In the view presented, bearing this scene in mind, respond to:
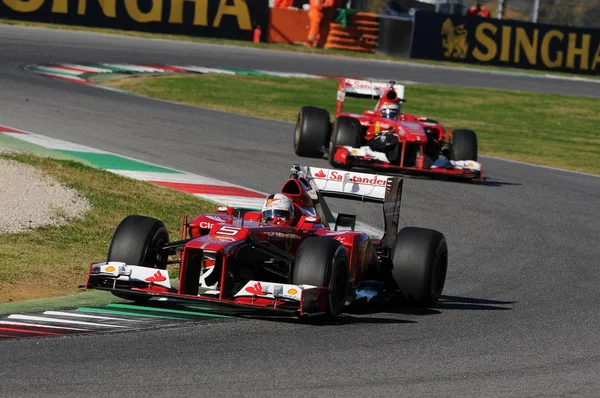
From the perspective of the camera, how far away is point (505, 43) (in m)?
45.2

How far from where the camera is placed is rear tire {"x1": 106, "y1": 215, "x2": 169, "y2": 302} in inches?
379

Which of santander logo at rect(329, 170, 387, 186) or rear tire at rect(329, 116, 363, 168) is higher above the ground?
santander logo at rect(329, 170, 387, 186)

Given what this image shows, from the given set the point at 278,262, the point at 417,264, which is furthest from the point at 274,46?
the point at 278,262

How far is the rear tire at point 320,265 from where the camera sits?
30.9 ft

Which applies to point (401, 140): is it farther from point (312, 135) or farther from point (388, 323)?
point (388, 323)

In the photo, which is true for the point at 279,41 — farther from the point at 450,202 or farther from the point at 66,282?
the point at 66,282

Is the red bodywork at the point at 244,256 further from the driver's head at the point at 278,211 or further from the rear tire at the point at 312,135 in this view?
the rear tire at the point at 312,135

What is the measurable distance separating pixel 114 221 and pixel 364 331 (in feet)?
16.1

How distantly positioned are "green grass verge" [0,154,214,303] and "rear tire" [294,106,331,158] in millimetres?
5438

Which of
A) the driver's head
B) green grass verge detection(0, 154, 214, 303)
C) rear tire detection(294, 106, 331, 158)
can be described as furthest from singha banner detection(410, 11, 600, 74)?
the driver's head

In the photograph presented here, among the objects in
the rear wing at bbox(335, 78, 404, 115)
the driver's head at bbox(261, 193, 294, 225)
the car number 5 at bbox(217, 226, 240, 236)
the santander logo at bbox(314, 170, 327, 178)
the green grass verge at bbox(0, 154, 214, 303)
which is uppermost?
the rear wing at bbox(335, 78, 404, 115)

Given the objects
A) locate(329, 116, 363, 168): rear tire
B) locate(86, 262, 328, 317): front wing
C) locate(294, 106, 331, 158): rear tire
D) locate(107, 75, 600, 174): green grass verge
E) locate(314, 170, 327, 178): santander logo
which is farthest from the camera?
locate(107, 75, 600, 174): green grass verge

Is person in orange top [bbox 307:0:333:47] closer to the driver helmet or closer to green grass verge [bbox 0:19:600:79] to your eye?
green grass verge [bbox 0:19:600:79]

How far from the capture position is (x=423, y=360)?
27.5ft
